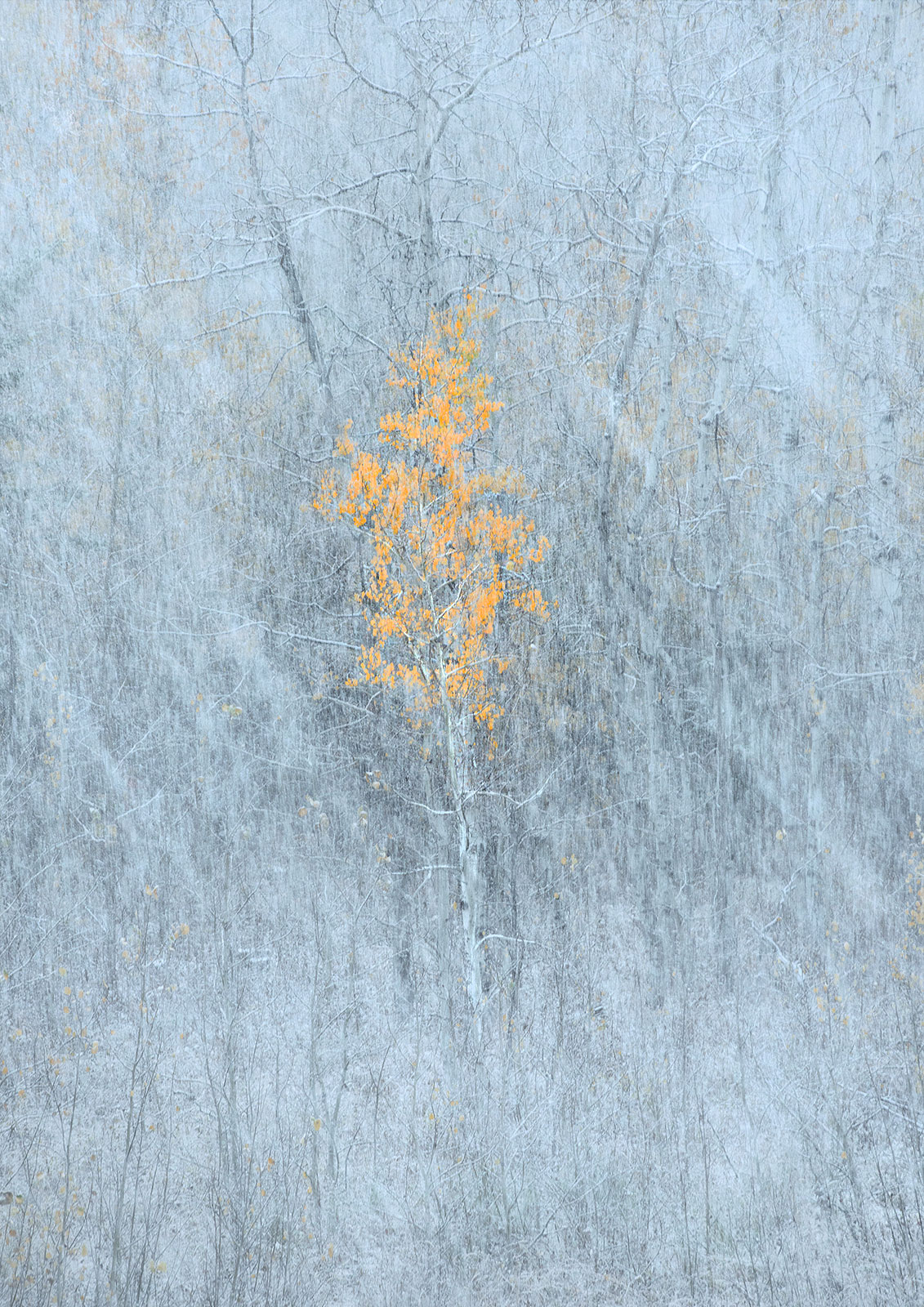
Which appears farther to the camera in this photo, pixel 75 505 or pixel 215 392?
pixel 215 392

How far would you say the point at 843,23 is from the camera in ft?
36.3

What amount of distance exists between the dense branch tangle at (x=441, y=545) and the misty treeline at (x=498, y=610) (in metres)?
0.34

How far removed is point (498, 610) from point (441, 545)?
190cm

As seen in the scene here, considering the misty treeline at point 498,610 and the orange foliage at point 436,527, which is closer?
the misty treeline at point 498,610

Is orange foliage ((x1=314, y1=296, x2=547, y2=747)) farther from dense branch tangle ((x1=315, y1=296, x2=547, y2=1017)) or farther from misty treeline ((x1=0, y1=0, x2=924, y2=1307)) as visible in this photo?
misty treeline ((x1=0, y1=0, x2=924, y2=1307))

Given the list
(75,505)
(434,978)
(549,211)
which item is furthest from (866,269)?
(75,505)

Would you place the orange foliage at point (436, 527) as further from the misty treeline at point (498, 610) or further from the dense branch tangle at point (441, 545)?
the misty treeline at point (498, 610)

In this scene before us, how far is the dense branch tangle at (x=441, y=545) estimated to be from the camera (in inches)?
339

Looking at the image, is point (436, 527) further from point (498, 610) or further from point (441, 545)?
point (498, 610)

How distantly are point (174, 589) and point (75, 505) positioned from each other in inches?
59.7

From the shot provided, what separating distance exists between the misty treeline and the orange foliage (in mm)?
445

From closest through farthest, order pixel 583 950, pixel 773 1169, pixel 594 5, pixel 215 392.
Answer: pixel 773 1169
pixel 583 950
pixel 594 5
pixel 215 392

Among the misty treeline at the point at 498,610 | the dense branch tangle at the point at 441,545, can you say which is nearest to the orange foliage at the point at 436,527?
the dense branch tangle at the point at 441,545

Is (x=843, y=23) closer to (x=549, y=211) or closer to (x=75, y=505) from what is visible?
(x=549, y=211)
